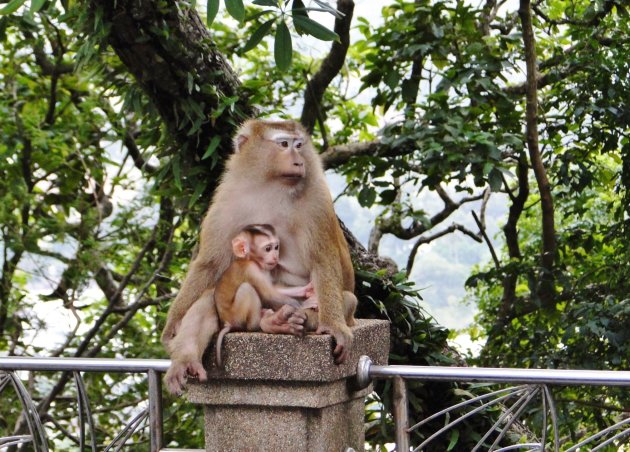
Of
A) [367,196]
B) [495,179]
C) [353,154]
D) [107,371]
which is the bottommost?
[107,371]

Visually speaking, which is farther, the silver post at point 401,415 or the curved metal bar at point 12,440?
the curved metal bar at point 12,440

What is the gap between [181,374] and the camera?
3.08 meters

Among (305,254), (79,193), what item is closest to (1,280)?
(79,193)

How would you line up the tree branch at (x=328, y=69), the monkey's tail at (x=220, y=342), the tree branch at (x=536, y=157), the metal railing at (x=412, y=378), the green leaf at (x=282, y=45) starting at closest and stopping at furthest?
the metal railing at (x=412, y=378) → the monkey's tail at (x=220, y=342) → the green leaf at (x=282, y=45) → the tree branch at (x=536, y=157) → the tree branch at (x=328, y=69)

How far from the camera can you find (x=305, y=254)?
3.35 metres

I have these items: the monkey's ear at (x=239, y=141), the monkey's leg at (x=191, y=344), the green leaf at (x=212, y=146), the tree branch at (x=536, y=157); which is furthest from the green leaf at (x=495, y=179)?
the monkey's leg at (x=191, y=344)

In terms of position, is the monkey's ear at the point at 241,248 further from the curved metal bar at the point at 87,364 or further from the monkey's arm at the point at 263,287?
the curved metal bar at the point at 87,364

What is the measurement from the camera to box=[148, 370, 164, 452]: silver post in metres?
3.45

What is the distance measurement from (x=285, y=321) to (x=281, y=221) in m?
0.51

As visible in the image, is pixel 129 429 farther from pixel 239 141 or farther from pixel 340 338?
pixel 239 141

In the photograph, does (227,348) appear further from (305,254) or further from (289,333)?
(305,254)

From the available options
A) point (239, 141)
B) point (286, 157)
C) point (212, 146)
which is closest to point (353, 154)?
point (212, 146)

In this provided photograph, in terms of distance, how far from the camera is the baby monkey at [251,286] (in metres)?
3.17

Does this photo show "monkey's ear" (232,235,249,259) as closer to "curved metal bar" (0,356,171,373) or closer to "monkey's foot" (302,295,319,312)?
"monkey's foot" (302,295,319,312)
